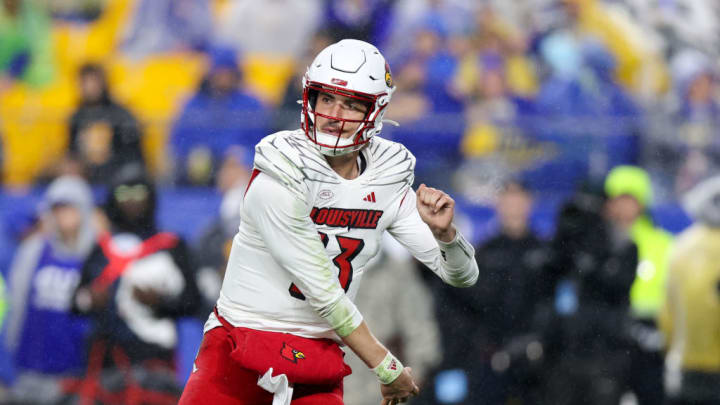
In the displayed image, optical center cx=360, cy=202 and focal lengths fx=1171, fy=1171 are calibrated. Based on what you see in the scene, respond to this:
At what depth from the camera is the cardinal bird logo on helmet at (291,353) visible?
3.91 metres

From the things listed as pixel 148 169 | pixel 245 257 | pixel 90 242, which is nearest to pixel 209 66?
pixel 148 169

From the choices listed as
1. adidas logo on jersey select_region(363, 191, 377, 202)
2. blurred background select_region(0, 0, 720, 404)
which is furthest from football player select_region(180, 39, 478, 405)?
blurred background select_region(0, 0, 720, 404)

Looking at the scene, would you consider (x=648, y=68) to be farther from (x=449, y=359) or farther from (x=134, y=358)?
(x=134, y=358)

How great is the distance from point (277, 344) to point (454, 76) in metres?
5.33

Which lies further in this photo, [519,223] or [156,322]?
[519,223]

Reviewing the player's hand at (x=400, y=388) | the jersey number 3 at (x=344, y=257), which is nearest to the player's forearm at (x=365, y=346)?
the player's hand at (x=400, y=388)

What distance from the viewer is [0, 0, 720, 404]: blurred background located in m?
6.92

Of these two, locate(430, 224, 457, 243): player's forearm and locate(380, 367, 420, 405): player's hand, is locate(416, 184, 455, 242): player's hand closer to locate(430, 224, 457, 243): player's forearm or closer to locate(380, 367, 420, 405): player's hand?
locate(430, 224, 457, 243): player's forearm

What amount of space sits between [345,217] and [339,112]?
357mm

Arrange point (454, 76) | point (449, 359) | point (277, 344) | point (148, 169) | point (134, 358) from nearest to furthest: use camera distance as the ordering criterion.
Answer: point (277, 344) → point (134, 358) → point (449, 359) → point (148, 169) → point (454, 76)

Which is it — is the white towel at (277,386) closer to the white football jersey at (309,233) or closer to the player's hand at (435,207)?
Answer: the white football jersey at (309,233)

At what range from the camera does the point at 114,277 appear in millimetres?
6812

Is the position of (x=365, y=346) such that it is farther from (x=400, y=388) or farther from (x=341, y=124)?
(x=341, y=124)

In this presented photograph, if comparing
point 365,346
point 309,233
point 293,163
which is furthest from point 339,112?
point 365,346
